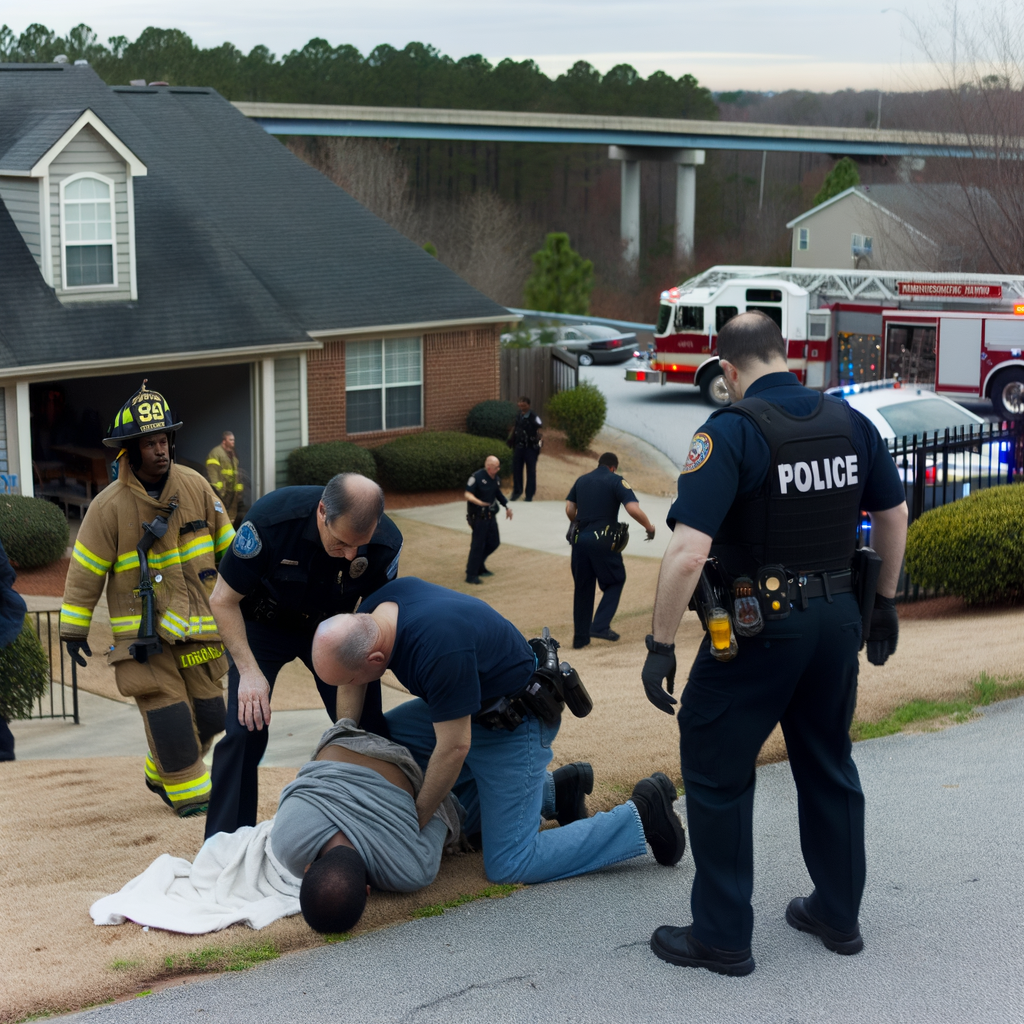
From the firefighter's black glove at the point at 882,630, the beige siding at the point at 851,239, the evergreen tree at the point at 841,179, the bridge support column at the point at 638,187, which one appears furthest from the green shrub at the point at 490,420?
the bridge support column at the point at 638,187

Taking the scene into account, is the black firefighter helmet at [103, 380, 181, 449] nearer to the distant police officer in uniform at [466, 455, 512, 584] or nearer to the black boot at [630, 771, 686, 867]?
the black boot at [630, 771, 686, 867]

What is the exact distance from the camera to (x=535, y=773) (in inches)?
183

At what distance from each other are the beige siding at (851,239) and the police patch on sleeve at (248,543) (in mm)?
30380

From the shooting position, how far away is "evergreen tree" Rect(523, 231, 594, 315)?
4744 centimetres

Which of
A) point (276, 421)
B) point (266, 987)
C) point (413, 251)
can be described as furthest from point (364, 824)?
point (413, 251)

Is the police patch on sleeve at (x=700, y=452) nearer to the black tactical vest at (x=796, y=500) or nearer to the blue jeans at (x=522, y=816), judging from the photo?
the black tactical vest at (x=796, y=500)

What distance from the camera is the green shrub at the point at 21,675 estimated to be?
9875mm

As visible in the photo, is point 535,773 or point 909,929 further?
point 535,773

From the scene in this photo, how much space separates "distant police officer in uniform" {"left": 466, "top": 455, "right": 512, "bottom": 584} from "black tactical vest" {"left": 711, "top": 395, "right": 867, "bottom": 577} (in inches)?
451

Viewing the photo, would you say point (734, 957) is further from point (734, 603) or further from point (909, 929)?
point (734, 603)

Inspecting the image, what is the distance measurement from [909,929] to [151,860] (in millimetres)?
3018

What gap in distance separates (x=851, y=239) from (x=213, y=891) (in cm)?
5212

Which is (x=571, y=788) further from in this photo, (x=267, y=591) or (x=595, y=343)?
(x=595, y=343)

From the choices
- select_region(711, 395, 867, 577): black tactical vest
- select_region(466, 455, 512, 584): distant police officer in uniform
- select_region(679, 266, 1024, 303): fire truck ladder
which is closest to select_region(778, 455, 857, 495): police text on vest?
select_region(711, 395, 867, 577): black tactical vest
